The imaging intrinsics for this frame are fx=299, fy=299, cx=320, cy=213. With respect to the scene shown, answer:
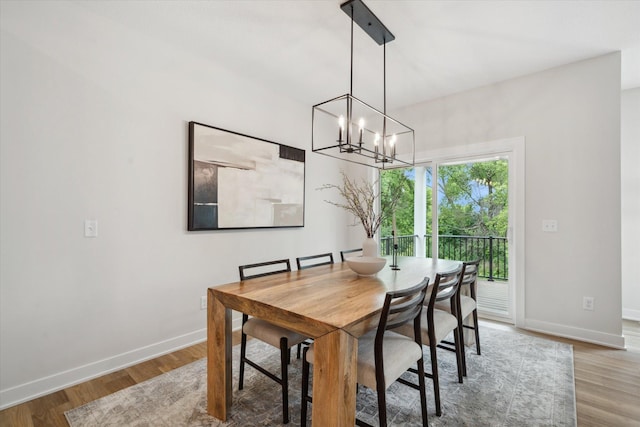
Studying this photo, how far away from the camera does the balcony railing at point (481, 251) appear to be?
142 inches

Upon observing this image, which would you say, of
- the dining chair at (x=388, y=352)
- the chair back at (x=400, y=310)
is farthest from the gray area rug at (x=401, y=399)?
the chair back at (x=400, y=310)

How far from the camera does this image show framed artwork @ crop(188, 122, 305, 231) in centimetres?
280

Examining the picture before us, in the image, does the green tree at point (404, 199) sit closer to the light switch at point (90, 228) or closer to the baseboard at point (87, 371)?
the baseboard at point (87, 371)

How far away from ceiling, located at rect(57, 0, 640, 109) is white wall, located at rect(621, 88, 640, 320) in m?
0.30

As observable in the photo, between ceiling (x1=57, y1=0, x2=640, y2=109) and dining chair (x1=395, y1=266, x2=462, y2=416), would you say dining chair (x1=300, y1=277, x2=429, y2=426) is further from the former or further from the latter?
ceiling (x1=57, y1=0, x2=640, y2=109)

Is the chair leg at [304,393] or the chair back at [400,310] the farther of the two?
the chair leg at [304,393]

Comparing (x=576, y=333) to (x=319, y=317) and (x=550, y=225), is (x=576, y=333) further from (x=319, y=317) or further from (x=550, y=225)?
(x=319, y=317)

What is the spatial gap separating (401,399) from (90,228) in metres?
2.48

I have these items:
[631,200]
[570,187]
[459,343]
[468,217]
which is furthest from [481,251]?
[459,343]

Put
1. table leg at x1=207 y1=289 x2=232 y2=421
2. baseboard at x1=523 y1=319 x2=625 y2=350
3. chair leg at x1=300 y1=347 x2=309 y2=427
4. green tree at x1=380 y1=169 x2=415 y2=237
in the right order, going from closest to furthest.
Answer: chair leg at x1=300 y1=347 x2=309 y2=427, table leg at x1=207 y1=289 x2=232 y2=421, baseboard at x1=523 y1=319 x2=625 y2=350, green tree at x1=380 y1=169 x2=415 y2=237

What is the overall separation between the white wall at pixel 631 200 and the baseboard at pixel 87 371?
4.83 meters

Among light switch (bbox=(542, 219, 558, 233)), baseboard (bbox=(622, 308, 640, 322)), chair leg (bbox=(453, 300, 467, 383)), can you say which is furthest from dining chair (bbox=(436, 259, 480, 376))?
baseboard (bbox=(622, 308, 640, 322))

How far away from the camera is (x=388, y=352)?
1536mm

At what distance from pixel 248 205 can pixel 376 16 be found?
6.82ft
